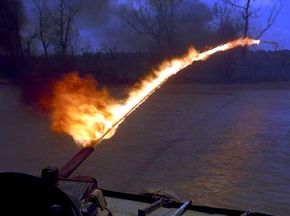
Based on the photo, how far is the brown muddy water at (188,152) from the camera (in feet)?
38.9

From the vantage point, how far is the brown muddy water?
1186cm

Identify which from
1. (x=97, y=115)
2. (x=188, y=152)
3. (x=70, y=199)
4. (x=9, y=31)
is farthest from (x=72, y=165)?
(x=9, y=31)

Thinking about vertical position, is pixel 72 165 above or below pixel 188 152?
above

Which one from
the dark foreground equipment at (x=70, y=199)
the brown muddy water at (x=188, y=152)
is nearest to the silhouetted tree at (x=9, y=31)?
the brown muddy water at (x=188, y=152)

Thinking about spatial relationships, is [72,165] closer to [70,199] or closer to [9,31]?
[70,199]

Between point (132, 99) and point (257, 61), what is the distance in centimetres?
3931

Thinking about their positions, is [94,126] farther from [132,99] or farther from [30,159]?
[30,159]

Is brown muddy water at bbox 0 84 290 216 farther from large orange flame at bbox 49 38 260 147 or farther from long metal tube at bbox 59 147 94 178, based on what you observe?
long metal tube at bbox 59 147 94 178

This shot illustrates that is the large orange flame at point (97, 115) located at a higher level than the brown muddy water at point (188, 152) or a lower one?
higher

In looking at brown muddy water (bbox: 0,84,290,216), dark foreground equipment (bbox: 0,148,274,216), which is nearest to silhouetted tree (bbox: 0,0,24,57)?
brown muddy water (bbox: 0,84,290,216)

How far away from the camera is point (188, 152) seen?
1609cm

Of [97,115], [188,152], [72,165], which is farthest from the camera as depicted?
[188,152]

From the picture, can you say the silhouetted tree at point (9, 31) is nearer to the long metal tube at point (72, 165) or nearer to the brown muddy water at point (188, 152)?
the brown muddy water at point (188, 152)

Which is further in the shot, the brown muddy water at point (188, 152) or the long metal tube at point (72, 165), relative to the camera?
the brown muddy water at point (188, 152)
